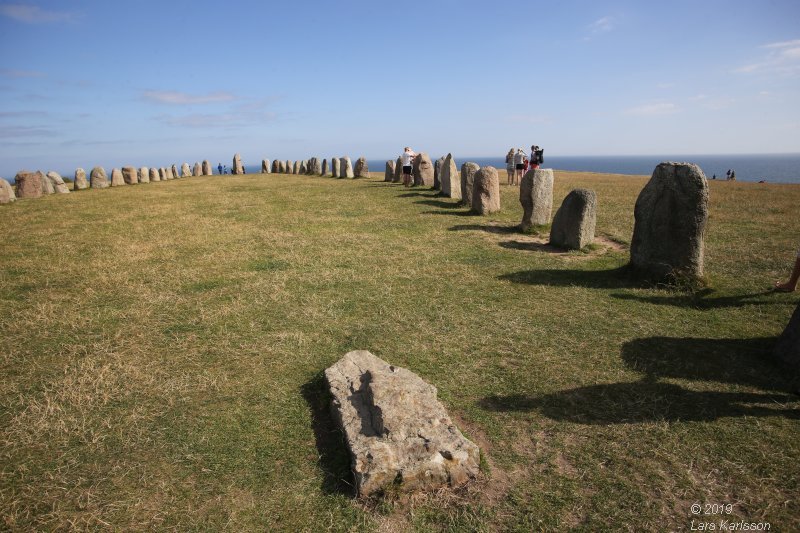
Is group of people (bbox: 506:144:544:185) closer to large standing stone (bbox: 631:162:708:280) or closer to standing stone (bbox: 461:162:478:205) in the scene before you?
standing stone (bbox: 461:162:478:205)

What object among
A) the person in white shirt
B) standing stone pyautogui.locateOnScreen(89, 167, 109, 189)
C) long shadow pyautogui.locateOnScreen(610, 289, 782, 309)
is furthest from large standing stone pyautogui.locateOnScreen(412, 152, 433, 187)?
standing stone pyautogui.locateOnScreen(89, 167, 109, 189)

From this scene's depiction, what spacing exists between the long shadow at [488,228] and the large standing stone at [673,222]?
4658mm

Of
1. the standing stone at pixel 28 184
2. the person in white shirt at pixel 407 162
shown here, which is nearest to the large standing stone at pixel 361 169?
the person in white shirt at pixel 407 162

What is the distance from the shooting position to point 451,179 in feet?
62.6

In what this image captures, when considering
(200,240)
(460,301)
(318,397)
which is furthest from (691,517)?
(200,240)

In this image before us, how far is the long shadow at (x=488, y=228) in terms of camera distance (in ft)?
42.0

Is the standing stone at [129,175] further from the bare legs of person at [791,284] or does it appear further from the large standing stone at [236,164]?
the bare legs of person at [791,284]

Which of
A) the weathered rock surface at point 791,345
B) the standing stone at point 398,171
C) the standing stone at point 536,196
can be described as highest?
the standing stone at point 398,171

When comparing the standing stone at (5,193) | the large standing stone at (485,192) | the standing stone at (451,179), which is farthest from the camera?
the standing stone at (451,179)

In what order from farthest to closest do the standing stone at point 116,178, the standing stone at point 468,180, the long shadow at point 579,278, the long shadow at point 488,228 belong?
the standing stone at point 116,178
the standing stone at point 468,180
the long shadow at point 488,228
the long shadow at point 579,278

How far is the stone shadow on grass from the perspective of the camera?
15.0 ft

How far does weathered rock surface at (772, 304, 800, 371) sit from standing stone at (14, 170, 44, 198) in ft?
91.0

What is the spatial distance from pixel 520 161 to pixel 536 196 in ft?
40.3

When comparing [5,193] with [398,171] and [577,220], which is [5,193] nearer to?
[398,171]
